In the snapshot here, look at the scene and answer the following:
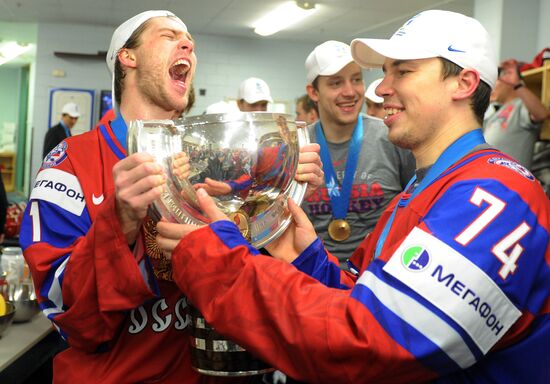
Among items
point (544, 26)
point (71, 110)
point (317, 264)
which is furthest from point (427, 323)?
point (71, 110)

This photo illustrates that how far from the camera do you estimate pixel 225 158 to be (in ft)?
3.36

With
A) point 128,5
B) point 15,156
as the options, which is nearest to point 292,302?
point 128,5

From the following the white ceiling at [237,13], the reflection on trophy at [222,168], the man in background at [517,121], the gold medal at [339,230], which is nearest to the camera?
the reflection on trophy at [222,168]

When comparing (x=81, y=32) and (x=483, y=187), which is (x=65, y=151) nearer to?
(x=483, y=187)

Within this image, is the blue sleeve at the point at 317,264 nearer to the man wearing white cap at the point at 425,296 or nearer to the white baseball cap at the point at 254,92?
the man wearing white cap at the point at 425,296

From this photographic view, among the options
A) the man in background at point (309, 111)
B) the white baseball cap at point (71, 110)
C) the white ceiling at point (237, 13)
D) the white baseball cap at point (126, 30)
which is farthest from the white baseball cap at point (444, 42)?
the white baseball cap at point (71, 110)

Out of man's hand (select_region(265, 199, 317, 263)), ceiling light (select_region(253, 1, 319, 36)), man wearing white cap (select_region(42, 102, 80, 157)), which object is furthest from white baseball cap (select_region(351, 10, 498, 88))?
man wearing white cap (select_region(42, 102, 80, 157))

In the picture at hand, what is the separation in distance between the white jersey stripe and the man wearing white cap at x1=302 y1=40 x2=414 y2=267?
142 cm

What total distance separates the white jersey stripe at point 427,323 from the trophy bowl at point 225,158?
1.02 ft

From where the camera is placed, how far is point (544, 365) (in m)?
1.05

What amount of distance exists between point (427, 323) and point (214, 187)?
0.42 metres

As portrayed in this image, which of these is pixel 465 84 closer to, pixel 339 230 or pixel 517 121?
pixel 339 230

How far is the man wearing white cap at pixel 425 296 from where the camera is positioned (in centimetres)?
91

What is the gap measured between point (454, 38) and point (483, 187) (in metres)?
0.42
